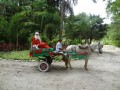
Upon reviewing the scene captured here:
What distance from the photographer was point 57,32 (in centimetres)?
2272

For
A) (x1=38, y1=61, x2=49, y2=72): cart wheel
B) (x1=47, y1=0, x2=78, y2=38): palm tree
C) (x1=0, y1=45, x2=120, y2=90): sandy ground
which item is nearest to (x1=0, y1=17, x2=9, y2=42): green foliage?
(x1=47, y1=0, x2=78, y2=38): palm tree

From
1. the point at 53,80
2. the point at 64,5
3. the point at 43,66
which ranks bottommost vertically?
the point at 53,80

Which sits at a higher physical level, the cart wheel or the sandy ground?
the cart wheel

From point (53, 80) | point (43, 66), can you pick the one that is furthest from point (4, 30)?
point (53, 80)

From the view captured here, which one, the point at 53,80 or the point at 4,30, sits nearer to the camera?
the point at 53,80

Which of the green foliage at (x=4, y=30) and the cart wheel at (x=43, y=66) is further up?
the green foliage at (x=4, y=30)

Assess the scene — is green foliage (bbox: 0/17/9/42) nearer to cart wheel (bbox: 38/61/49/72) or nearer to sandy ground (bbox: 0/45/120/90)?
sandy ground (bbox: 0/45/120/90)

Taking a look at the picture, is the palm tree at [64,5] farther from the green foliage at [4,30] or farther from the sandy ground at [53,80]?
the sandy ground at [53,80]

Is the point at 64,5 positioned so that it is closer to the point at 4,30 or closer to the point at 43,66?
the point at 4,30

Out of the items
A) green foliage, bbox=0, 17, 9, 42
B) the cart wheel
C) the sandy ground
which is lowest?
the sandy ground

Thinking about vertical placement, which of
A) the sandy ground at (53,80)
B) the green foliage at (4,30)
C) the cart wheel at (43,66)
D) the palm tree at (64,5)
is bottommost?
the sandy ground at (53,80)

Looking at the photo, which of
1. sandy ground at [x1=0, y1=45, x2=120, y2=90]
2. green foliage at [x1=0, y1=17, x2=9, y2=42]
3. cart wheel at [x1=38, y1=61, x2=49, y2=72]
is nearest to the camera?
sandy ground at [x1=0, y1=45, x2=120, y2=90]

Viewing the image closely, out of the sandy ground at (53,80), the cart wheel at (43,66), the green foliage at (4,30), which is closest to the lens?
the sandy ground at (53,80)

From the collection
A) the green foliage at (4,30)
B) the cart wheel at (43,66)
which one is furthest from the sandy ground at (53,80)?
the green foliage at (4,30)
